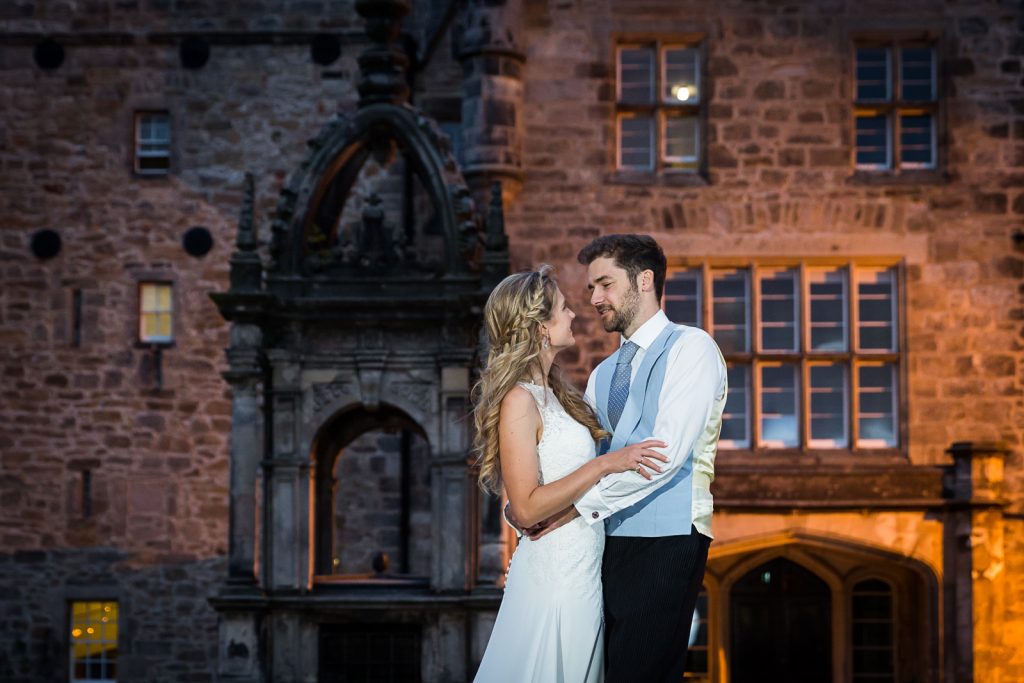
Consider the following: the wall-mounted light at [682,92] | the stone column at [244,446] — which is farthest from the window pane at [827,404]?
the stone column at [244,446]

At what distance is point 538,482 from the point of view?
Result: 5.09 m

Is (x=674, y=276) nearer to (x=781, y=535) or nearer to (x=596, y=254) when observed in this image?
(x=781, y=535)

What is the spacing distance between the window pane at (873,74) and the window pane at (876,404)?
248 cm

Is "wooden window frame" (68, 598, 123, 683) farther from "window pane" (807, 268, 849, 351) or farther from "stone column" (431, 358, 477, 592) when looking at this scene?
"window pane" (807, 268, 849, 351)

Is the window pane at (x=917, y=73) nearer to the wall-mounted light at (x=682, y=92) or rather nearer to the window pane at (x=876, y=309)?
the window pane at (x=876, y=309)

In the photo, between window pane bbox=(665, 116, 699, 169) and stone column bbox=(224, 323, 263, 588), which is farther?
window pane bbox=(665, 116, 699, 169)

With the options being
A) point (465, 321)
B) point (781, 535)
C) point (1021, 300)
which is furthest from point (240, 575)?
point (1021, 300)

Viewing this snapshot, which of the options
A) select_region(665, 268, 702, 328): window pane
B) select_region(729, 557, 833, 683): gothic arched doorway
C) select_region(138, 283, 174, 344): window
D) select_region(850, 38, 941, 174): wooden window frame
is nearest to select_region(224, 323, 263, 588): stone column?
select_region(665, 268, 702, 328): window pane

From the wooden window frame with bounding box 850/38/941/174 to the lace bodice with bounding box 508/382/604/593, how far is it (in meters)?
9.42

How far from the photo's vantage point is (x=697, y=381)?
4.84 meters

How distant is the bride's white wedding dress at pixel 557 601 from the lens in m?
5.10

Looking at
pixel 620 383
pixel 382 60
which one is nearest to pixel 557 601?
pixel 620 383

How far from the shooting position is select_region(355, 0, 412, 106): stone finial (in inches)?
456

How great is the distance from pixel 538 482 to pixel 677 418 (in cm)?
57
